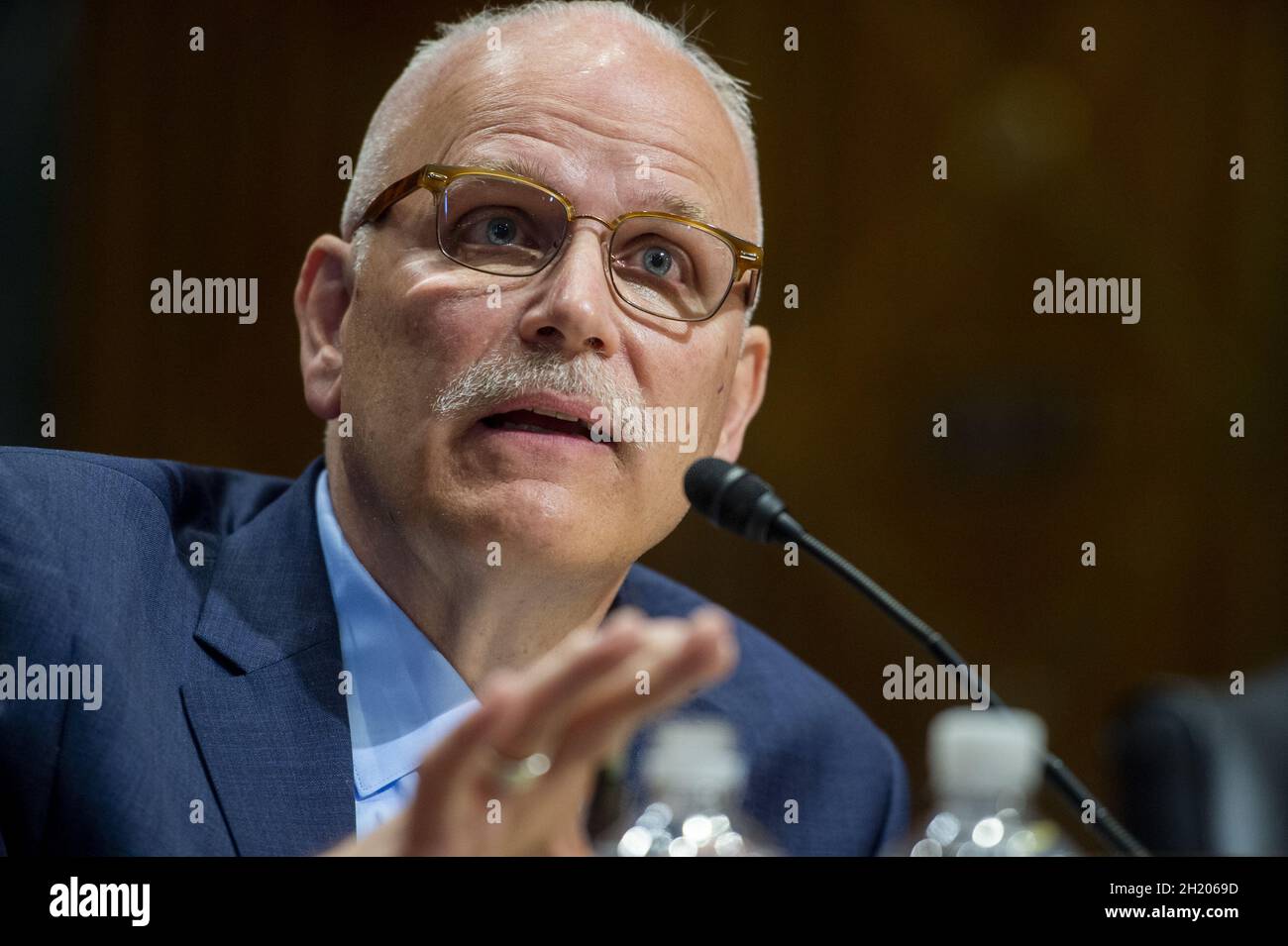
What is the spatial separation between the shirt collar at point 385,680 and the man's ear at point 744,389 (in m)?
0.54

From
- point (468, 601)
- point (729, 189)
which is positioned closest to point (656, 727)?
point (468, 601)

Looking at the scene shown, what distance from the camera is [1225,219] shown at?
320 cm

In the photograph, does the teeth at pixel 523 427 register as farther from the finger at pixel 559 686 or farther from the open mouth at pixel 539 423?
the finger at pixel 559 686

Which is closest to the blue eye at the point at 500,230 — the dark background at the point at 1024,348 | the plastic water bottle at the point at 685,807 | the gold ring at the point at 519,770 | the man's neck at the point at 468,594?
the man's neck at the point at 468,594

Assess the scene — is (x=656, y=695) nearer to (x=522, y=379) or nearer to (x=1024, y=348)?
(x=522, y=379)

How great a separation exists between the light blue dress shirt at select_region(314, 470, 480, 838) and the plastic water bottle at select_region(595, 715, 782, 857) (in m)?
0.27

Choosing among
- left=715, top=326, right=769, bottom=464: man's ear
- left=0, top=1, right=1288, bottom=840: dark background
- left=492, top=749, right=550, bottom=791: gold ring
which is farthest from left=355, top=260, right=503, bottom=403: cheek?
left=0, top=1, right=1288, bottom=840: dark background

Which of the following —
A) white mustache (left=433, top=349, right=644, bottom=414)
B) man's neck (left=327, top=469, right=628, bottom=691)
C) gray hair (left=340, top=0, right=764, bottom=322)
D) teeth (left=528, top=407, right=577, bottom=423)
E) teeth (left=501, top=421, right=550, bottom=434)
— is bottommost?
man's neck (left=327, top=469, right=628, bottom=691)

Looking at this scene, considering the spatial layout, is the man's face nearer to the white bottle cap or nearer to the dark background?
the white bottle cap

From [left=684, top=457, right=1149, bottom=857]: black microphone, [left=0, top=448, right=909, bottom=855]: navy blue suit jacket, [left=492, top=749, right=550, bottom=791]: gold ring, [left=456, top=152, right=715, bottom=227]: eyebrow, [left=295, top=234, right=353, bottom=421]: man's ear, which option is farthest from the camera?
[left=295, top=234, right=353, bottom=421]: man's ear

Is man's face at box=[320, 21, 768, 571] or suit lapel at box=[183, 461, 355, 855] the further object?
man's face at box=[320, 21, 768, 571]

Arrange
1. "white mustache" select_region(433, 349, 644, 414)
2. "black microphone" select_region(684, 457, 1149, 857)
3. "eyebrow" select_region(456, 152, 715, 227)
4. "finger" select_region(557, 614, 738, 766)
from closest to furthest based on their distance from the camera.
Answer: "finger" select_region(557, 614, 738, 766)
"black microphone" select_region(684, 457, 1149, 857)
"white mustache" select_region(433, 349, 644, 414)
"eyebrow" select_region(456, 152, 715, 227)

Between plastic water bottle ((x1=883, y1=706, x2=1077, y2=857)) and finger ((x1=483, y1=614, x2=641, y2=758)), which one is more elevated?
finger ((x1=483, y1=614, x2=641, y2=758))

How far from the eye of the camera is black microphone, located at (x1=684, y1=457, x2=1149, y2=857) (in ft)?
4.69
